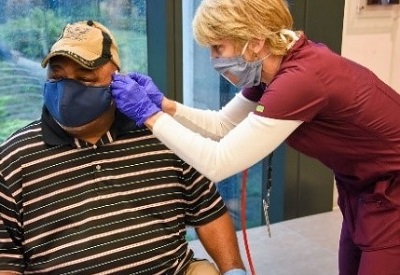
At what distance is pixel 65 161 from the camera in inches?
61.7

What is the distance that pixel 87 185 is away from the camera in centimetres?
157

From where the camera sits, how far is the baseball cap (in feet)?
4.91

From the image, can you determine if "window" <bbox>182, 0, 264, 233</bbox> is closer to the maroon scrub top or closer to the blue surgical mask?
the blue surgical mask

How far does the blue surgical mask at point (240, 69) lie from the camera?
5.10 feet

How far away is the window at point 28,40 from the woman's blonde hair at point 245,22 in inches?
36.1

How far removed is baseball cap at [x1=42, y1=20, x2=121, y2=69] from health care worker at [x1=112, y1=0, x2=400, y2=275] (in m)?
0.09

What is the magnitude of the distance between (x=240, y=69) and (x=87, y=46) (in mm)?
442

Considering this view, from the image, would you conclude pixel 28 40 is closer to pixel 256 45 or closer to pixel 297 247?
pixel 256 45

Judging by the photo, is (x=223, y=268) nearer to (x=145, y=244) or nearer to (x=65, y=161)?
(x=145, y=244)

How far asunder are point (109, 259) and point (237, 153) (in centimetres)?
49

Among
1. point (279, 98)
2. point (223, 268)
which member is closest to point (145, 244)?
point (223, 268)

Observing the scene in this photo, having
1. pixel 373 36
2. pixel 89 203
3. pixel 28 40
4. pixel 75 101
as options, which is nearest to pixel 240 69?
pixel 75 101

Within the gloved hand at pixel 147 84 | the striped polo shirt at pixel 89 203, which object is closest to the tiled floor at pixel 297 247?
the striped polo shirt at pixel 89 203

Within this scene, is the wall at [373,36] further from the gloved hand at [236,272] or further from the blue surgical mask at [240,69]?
the gloved hand at [236,272]
